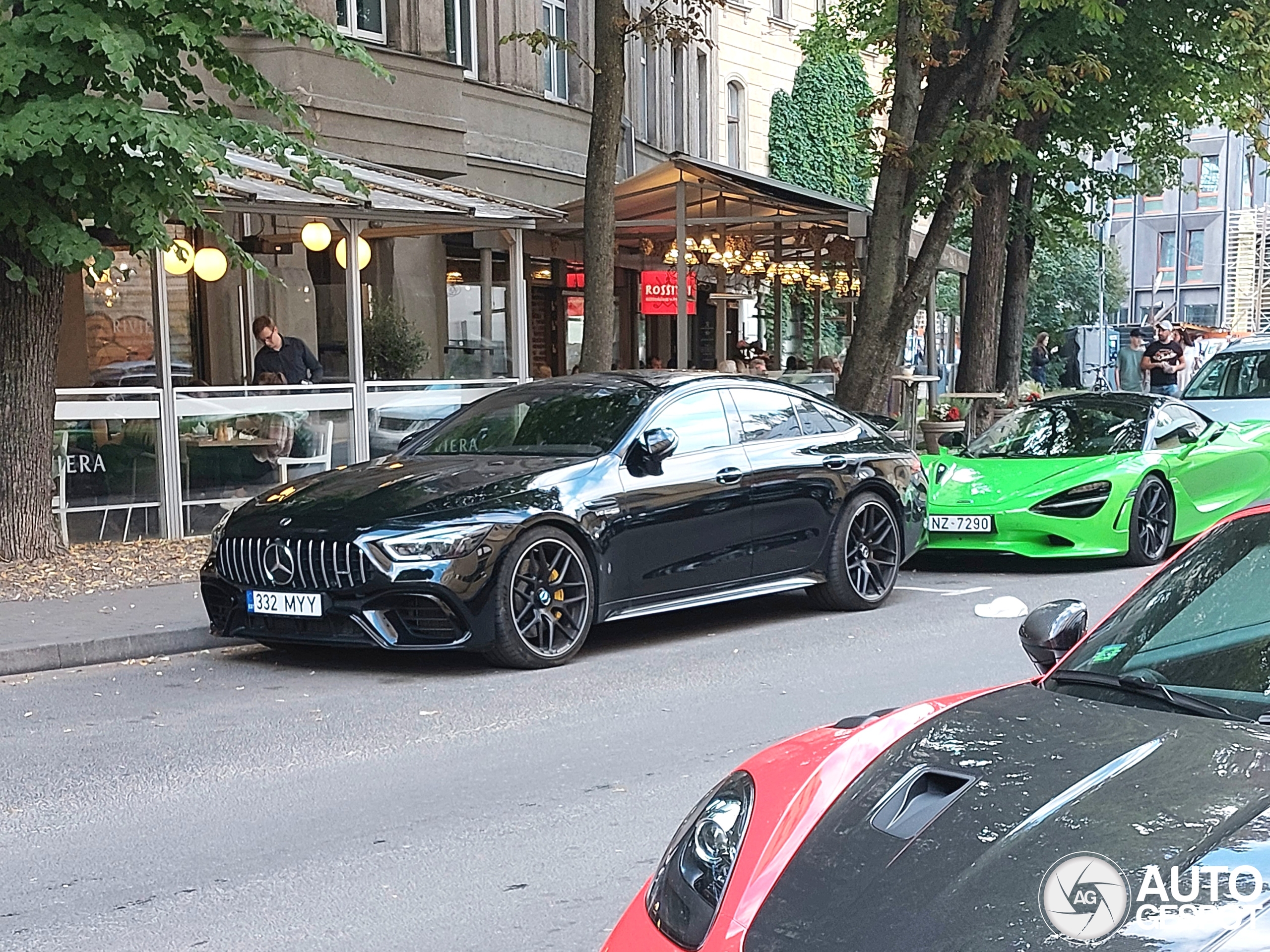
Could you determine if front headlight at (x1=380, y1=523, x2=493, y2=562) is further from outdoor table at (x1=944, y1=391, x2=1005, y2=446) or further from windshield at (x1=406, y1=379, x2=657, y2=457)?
outdoor table at (x1=944, y1=391, x2=1005, y2=446)

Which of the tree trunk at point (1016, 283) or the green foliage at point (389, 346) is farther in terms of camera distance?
the tree trunk at point (1016, 283)

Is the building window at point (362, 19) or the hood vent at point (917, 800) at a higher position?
the building window at point (362, 19)

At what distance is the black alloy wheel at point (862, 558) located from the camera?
9906 mm

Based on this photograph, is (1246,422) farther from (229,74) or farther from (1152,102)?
(229,74)

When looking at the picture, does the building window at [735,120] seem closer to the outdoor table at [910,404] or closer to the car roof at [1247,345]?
the outdoor table at [910,404]

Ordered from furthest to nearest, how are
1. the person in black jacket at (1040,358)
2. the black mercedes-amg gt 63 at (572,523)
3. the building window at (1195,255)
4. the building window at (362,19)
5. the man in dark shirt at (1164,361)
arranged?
the building window at (1195,255)
the person in black jacket at (1040,358)
the man in dark shirt at (1164,361)
the building window at (362,19)
the black mercedes-amg gt 63 at (572,523)

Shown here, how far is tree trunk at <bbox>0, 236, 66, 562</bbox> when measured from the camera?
11047mm

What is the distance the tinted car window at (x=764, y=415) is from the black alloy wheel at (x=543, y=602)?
1.77 m

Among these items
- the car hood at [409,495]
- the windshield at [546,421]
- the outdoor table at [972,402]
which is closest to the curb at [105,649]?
the car hood at [409,495]

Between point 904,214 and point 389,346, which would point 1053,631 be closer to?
point 904,214

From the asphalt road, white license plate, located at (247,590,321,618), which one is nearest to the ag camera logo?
the asphalt road

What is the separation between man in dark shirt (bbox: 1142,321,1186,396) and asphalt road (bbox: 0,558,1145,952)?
45.4 ft

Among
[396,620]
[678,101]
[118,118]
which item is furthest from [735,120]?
[396,620]

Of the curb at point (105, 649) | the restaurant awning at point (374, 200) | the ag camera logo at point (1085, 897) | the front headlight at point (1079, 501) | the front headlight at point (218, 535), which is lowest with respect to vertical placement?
the curb at point (105, 649)
